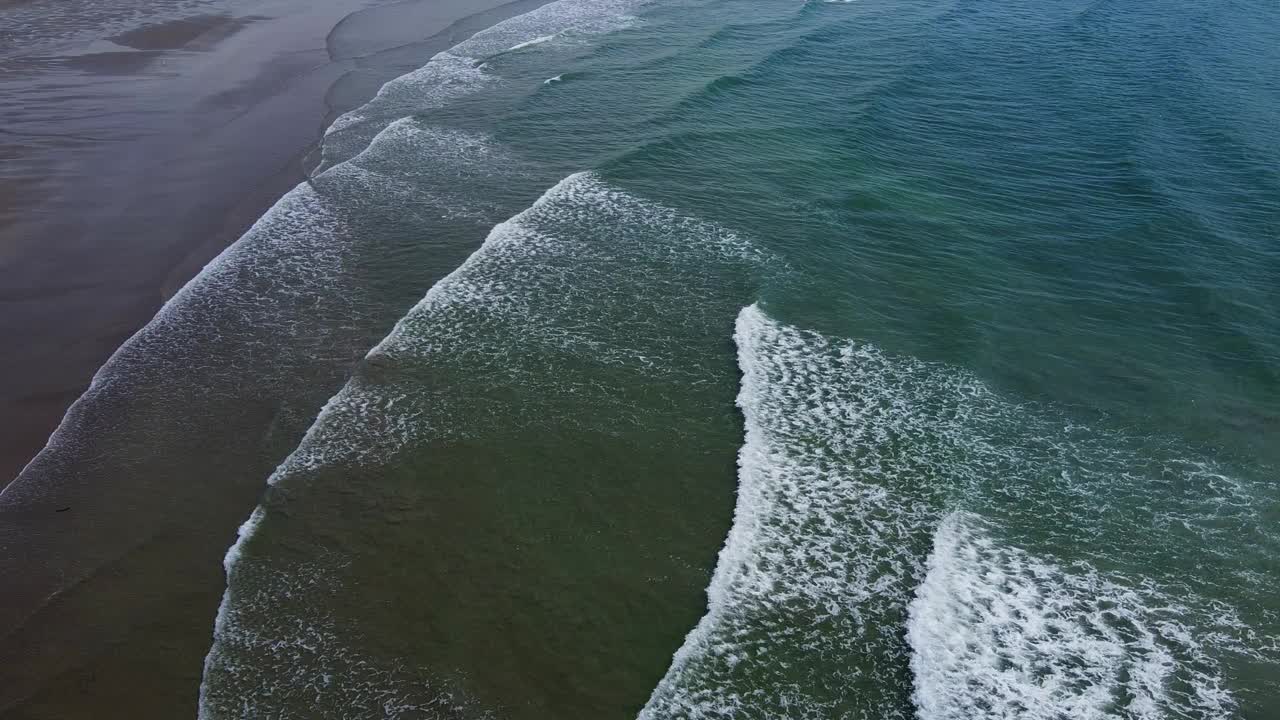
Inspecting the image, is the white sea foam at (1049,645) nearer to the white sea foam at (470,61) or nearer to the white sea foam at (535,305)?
the white sea foam at (535,305)

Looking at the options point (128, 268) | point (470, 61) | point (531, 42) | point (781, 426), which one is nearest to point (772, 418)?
point (781, 426)

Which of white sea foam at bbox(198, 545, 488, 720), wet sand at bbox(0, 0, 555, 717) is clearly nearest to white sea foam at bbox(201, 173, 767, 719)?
white sea foam at bbox(198, 545, 488, 720)

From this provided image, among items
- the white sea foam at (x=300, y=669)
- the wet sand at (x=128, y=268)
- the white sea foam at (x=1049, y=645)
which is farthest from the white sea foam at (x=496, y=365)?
the white sea foam at (x=1049, y=645)

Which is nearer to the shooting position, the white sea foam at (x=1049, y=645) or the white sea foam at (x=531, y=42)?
the white sea foam at (x=1049, y=645)

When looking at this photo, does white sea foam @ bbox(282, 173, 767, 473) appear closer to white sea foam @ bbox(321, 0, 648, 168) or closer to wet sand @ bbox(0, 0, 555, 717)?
wet sand @ bbox(0, 0, 555, 717)

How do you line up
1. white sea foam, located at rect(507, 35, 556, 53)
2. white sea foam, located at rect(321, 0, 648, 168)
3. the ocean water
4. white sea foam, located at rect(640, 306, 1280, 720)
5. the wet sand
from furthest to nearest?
white sea foam, located at rect(507, 35, 556, 53) < white sea foam, located at rect(321, 0, 648, 168) < the wet sand < the ocean water < white sea foam, located at rect(640, 306, 1280, 720)

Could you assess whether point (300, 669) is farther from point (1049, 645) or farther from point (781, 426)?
point (1049, 645)
